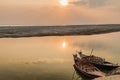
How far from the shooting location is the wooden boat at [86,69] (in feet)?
120

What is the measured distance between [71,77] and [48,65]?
257 inches

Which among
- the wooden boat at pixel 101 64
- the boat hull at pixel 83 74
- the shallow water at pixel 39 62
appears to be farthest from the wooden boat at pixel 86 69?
the wooden boat at pixel 101 64

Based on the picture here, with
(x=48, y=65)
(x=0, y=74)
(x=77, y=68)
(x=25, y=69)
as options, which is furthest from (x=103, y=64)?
(x=0, y=74)

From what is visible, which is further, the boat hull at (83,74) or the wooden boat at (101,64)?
the wooden boat at (101,64)

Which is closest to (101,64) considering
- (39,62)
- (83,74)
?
(83,74)

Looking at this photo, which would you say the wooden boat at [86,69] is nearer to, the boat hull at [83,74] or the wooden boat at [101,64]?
the boat hull at [83,74]

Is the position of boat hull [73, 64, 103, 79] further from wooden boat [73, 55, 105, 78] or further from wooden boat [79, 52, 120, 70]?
wooden boat [79, 52, 120, 70]

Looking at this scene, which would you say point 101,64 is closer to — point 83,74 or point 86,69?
point 86,69

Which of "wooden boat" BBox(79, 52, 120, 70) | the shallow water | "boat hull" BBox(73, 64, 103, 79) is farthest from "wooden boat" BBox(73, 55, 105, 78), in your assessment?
"wooden boat" BBox(79, 52, 120, 70)

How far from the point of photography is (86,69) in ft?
128

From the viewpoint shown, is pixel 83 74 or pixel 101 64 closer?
pixel 83 74

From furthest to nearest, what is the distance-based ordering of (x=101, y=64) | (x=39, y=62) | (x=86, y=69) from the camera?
(x=39, y=62)
(x=101, y=64)
(x=86, y=69)

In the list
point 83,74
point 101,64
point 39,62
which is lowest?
point 83,74

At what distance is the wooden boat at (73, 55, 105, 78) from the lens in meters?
36.7
